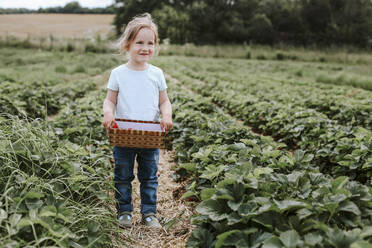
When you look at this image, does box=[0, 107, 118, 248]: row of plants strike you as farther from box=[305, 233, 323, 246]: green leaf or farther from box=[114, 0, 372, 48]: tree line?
box=[114, 0, 372, 48]: tree line

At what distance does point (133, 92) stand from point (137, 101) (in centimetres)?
8

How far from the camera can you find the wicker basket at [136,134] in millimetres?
2363

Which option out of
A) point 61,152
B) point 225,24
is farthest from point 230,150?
point 225,24

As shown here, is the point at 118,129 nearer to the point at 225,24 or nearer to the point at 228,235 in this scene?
the point at 228,235

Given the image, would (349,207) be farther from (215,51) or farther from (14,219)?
(215,51)

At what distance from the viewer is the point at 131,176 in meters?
2.75

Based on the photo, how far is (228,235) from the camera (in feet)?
5.52

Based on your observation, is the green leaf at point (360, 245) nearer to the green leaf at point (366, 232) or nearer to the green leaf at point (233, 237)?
the green leaf at point (366, 232)

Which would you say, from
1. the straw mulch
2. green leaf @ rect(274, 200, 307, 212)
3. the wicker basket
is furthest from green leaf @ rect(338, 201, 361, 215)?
the wicker basket

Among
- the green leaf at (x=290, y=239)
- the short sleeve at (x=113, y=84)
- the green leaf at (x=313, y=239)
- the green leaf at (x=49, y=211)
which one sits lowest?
the green leaf at (x=49, y=211)

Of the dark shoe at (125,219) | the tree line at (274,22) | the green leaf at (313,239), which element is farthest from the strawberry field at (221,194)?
the tree line at (274,22)

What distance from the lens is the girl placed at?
2551 millimetres

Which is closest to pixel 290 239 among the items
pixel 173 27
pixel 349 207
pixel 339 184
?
pixel 349 207

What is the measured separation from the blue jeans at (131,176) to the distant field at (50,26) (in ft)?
81.9
